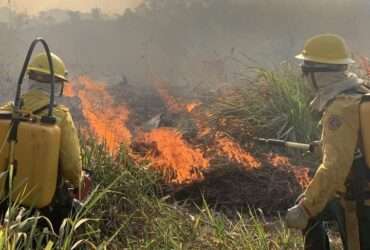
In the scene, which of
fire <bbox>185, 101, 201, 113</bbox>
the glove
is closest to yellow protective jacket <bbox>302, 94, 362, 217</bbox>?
the glove

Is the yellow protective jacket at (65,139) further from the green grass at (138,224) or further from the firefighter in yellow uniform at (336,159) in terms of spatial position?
the firefighter in yellow uniform at (336,159)

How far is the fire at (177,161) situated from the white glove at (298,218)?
291cm

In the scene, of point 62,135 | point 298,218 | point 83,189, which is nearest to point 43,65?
point 62,135

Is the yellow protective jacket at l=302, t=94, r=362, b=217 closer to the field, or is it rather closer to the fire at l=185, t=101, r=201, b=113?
the field

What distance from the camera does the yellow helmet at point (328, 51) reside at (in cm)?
368

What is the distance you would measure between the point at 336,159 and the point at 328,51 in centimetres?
74

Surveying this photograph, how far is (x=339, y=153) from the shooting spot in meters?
3.32

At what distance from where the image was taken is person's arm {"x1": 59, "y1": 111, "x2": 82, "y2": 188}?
3980 mm

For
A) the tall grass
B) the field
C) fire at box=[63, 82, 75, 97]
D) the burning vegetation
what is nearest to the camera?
the field

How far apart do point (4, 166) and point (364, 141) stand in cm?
216

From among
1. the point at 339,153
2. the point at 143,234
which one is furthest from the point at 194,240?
the point at 339,153

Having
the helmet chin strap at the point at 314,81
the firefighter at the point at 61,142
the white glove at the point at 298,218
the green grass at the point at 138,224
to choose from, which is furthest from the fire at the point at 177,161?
the white glove at the point at 298,218

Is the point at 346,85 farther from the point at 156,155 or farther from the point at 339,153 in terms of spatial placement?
the point at 156,155

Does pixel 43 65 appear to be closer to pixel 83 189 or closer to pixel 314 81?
pixel 83 189
